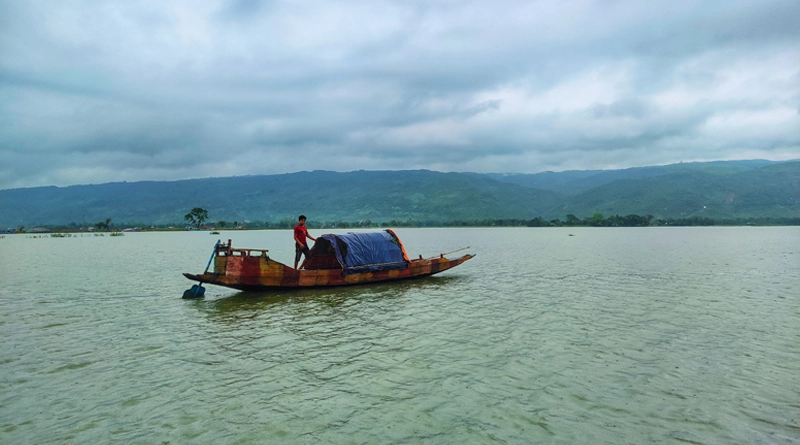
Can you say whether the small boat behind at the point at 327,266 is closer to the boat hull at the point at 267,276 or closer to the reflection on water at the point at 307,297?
the boat hull at the point at 267,276

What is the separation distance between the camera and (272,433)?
7.15 meters

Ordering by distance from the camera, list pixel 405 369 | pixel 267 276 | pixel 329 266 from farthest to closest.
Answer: pixel 329 266, pixel 267 276, pixel 405 369

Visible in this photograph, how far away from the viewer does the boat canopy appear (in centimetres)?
2308

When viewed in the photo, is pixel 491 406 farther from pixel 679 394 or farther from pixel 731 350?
pixel 731 350

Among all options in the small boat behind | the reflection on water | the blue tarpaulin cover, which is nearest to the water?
the reflection on water

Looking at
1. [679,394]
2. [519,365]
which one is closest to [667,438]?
[679,394]

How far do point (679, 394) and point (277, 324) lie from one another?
36.5 feet

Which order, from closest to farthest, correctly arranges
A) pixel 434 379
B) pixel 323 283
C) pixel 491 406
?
pixel 491 406
pixel 434 379
pixel 323 283

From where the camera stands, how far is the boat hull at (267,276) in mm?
19453

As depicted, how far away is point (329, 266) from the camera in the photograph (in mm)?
24016

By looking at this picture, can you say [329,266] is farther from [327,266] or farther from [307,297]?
[307,297]

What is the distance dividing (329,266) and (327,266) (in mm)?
104

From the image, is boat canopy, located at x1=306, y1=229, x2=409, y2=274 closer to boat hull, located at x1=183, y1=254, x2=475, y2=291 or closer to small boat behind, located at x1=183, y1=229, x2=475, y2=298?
small boat behind, located at x1=183, y1=229, x2=475, y2=298

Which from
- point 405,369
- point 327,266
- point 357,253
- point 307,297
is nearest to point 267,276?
point 307,297
